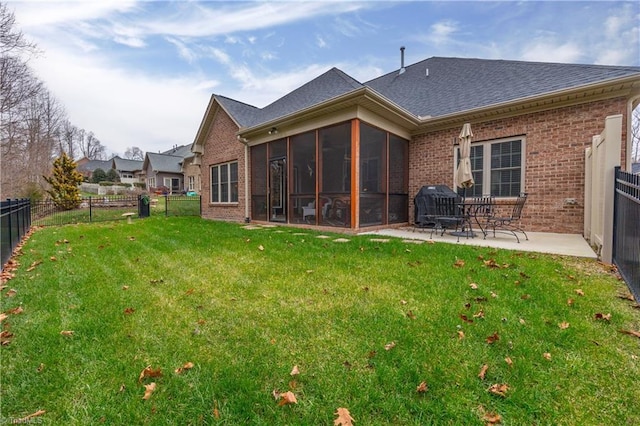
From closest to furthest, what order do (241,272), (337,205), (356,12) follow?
1. (241,272)
2. (337,205)
3. (356,12)

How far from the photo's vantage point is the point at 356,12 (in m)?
9.63

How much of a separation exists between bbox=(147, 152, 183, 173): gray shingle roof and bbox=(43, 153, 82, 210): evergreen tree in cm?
1813

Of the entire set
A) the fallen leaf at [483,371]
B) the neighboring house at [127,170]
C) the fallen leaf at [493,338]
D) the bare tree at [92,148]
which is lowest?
the fallen leaf at [483,371]

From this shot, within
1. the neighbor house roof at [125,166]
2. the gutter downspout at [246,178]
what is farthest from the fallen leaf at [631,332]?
the neighbor house roof at [125,166]

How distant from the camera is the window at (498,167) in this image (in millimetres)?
7711

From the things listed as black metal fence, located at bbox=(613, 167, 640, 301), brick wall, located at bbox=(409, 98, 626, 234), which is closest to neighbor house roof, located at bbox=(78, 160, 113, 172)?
brick wall, located at bbox=(409, 98, 626, 234)

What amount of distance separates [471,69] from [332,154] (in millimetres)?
Answer: 6703

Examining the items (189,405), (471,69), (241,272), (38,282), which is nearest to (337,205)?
(241,272)

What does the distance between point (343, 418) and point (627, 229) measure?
4130 millimetres

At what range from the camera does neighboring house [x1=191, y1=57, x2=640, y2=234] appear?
22.5ft

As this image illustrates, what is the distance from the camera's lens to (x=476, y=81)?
967 cm

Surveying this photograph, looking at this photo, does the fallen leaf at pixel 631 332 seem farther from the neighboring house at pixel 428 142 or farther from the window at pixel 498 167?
the window at pixel 498 167

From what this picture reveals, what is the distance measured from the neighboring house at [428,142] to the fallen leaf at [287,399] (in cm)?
610

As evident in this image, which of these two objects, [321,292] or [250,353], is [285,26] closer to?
[321,292]
